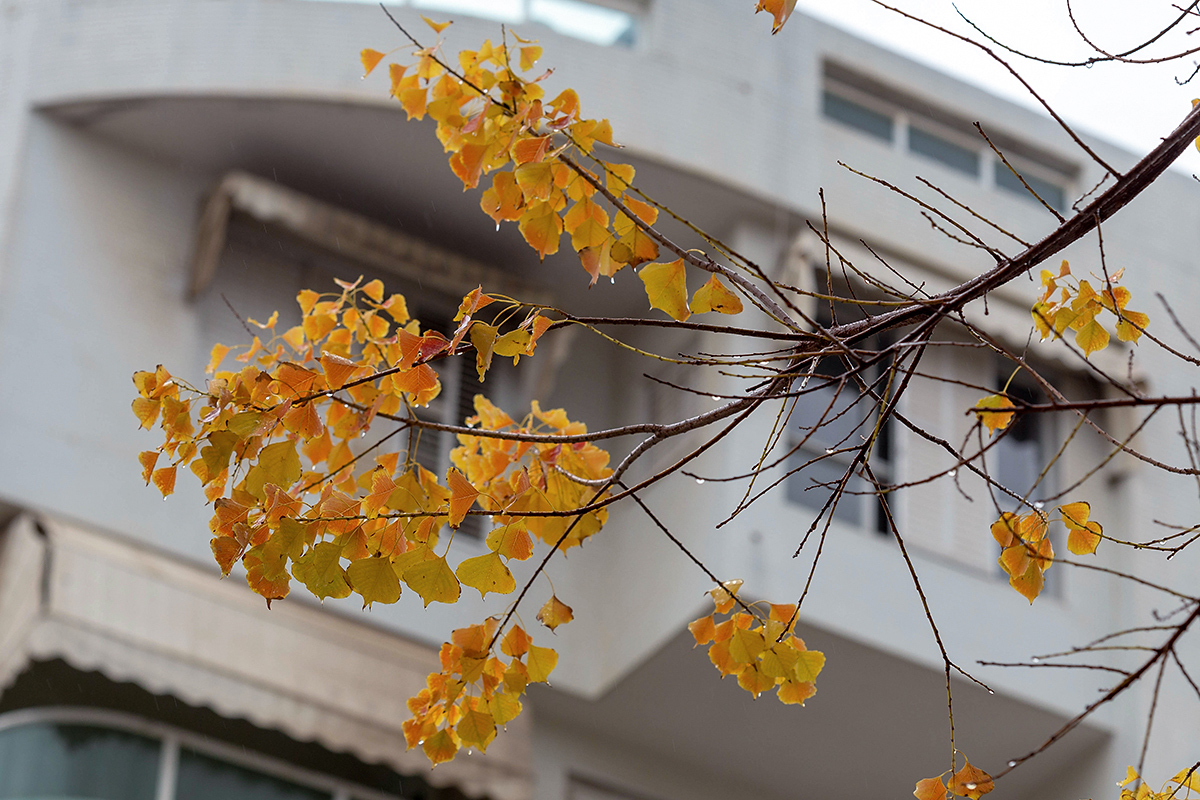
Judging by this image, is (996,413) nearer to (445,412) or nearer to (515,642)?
(515,642)

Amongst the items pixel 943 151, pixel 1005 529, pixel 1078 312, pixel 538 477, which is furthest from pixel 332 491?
pixel 943 151

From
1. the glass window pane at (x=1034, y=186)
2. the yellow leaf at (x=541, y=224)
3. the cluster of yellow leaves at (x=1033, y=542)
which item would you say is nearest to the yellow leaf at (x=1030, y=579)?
the cluster of yellow leaves at (x=1033, y=542)

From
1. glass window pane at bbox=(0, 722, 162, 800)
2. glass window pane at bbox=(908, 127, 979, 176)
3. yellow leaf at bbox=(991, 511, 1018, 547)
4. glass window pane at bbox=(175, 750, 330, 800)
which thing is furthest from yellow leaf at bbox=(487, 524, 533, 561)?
glass window pane at bbox=(908, 127, 979, 176)

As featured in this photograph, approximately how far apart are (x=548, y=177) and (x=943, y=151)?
8.58m

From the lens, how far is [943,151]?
10820 mm

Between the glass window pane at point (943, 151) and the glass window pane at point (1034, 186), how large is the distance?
219 mm

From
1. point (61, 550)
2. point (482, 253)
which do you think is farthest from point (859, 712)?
point (61, 550)

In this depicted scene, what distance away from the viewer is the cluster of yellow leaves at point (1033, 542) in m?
2.87

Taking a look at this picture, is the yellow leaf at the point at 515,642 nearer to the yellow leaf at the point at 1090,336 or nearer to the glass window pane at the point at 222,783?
the yellow leaf at the point at 1090,336

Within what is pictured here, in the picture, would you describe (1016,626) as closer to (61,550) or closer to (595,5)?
(595,5)

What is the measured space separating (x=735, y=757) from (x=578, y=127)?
7396 millimetres

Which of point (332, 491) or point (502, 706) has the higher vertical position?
point (332, 491)

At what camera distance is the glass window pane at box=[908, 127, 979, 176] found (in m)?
10.7

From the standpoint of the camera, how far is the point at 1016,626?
909 cm
